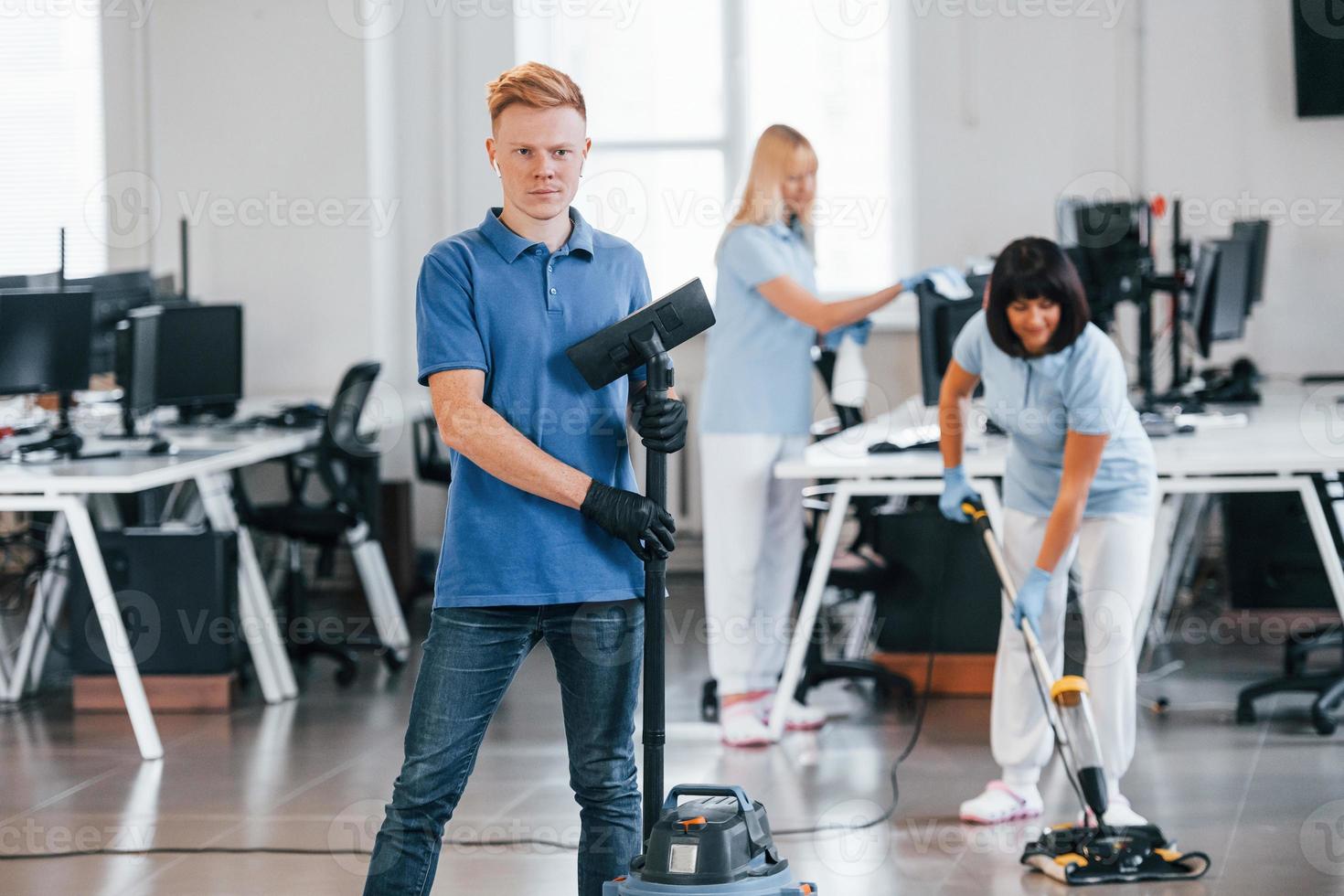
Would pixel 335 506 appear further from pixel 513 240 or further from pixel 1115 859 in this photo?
pixel 513 240

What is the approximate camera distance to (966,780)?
381 centimetres

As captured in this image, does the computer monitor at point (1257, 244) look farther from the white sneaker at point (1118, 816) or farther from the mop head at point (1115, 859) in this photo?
the mop head at point (1115, 859)

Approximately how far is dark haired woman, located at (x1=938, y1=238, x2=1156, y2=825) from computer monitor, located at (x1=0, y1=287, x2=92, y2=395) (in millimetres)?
2984

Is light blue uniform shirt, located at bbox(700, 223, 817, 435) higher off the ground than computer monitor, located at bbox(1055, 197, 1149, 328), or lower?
lower

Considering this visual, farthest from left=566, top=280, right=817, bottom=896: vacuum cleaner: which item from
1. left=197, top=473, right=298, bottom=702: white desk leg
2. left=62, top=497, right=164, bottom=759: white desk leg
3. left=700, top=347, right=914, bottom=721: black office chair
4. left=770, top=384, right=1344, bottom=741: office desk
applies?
left=197, top=473, right=298, bottom=702: white desk leg

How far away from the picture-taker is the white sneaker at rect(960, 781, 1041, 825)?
11.4 ft

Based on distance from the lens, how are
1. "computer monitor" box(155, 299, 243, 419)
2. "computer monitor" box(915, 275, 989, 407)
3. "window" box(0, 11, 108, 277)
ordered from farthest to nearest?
"window" box(0, 11, 108, 277) → "computer monitor" box(155, 299, 243, 419) → "computer monitor" box(915, 275, 989, 407)

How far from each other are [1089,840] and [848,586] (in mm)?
1640

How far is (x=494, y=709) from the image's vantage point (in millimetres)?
2154

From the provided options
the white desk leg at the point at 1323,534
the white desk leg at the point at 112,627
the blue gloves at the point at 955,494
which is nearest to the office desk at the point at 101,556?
the white desk leg at the point at 112,627

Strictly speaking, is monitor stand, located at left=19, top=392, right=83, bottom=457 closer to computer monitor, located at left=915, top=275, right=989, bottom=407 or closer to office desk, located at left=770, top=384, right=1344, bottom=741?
office desk, located at left=770, top=384, right=1344, bottom=741

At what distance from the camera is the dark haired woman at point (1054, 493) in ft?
10.3

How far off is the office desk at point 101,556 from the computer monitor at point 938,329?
82.0 inches

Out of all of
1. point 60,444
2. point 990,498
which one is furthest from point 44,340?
point 990,498
